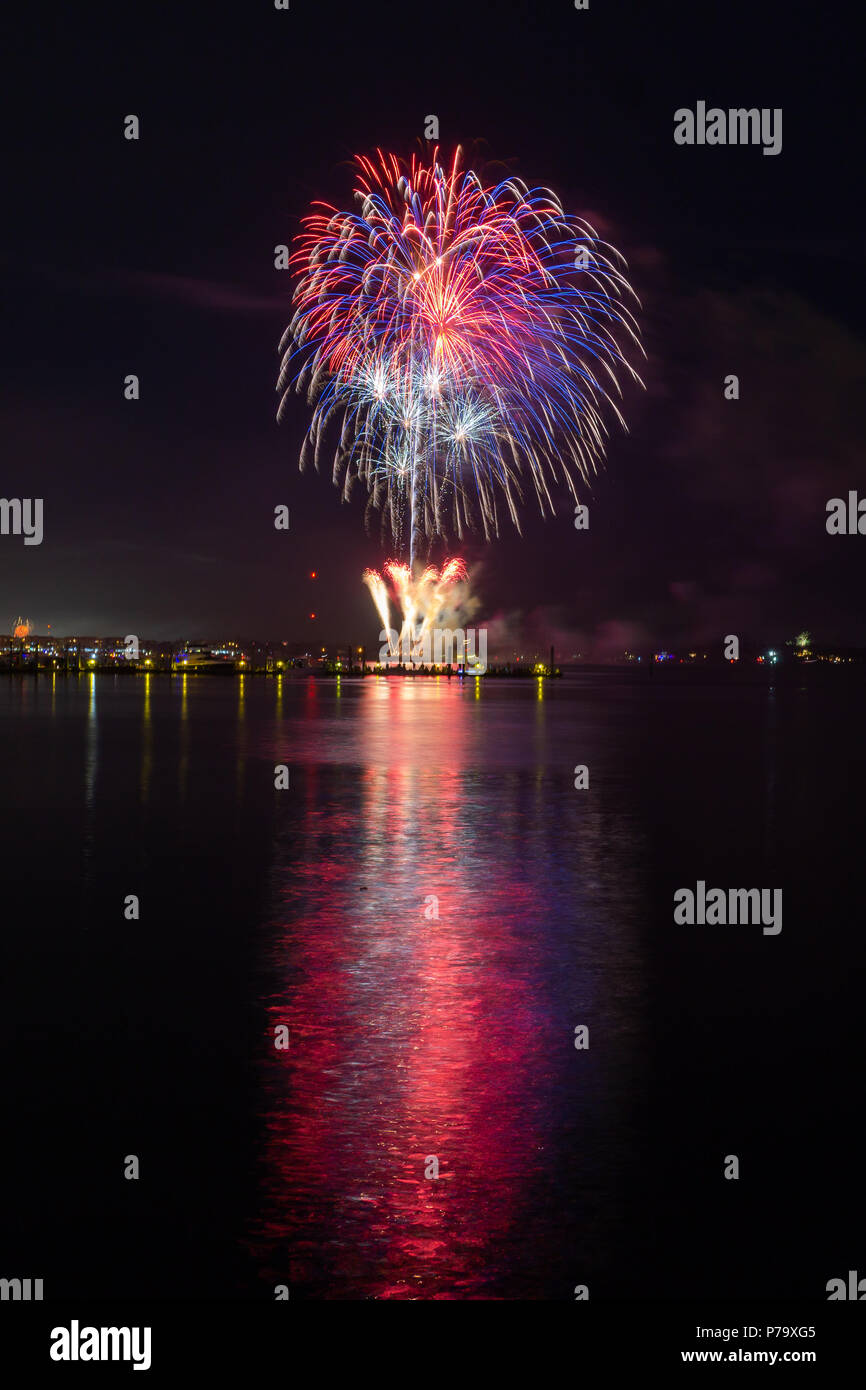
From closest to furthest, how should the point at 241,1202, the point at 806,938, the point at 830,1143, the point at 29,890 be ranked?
the point at 241,1202 → the point at 830,1143 → the point at 806,938 → the point at 29,890

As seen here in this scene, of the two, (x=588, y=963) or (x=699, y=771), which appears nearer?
(x=588, y=963)

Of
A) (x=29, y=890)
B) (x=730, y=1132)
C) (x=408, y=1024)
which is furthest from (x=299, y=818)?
(x=730, y=1132)

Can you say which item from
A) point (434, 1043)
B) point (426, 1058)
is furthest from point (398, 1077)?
point (434, 1043)

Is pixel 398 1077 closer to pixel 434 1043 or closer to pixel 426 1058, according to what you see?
pixel 426 1058

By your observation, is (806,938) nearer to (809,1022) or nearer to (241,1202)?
(809,1022)
